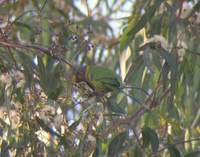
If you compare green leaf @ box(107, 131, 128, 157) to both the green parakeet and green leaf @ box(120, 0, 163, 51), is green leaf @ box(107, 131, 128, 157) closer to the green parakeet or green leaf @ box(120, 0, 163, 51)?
the green parakeet

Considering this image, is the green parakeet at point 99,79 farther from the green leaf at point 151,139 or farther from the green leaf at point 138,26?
the green leaf at point 138,26

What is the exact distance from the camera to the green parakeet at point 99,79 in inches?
59.2

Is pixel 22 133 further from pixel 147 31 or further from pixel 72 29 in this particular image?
pixel 147 31

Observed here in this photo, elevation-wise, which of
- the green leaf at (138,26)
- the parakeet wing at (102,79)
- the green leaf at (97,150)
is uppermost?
the green leaf at (138,26)

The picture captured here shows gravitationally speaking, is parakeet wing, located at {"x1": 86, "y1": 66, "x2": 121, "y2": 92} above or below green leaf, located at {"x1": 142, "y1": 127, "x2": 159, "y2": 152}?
above

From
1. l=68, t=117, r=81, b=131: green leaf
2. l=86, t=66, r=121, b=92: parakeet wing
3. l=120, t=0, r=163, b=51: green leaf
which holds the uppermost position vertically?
l=120, t=0, r=163, b=51: green leaf

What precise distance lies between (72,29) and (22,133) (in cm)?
25

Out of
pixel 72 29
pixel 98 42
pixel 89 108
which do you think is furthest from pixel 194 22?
pixel 98 42

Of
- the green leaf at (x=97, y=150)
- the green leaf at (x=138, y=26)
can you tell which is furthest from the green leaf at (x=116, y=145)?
the green leaf at (x=138, y=26)

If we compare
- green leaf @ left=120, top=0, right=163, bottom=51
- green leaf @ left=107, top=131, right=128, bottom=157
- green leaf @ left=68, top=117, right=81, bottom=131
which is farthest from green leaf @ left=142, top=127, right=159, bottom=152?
green leaf @ left=120, top=0, right=163, bottom=51

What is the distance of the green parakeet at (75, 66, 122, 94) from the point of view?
1505 millimetres

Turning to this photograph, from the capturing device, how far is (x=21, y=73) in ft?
4.99

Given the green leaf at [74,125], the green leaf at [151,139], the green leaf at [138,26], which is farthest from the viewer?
the green leaf at [138,26]

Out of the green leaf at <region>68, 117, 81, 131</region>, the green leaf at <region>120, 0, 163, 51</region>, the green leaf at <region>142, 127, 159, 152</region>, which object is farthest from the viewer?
the green leaf at <region>120, 0, 163, 51</region>
